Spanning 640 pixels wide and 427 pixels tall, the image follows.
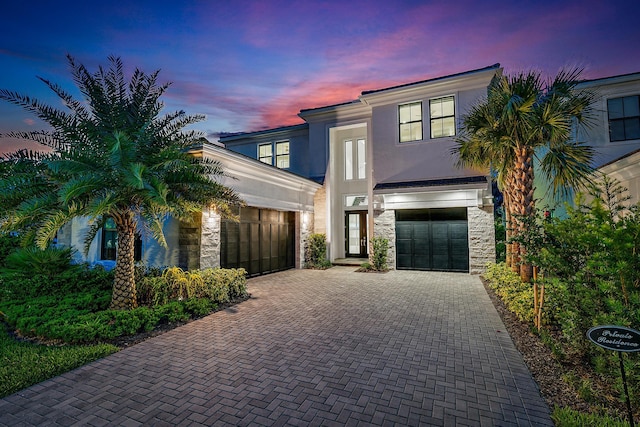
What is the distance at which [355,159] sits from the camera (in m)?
17.1

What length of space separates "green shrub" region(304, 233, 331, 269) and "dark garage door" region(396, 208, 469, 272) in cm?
361

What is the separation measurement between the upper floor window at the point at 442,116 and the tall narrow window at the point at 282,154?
832 cm

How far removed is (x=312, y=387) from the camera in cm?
376

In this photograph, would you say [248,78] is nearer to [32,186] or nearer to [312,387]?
[32,186]

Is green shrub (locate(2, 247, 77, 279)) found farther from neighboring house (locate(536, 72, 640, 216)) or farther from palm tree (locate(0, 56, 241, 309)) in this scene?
neighboring house (locate(536, 72, 640, 216))

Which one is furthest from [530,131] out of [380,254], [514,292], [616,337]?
[380,254]

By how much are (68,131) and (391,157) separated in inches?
477

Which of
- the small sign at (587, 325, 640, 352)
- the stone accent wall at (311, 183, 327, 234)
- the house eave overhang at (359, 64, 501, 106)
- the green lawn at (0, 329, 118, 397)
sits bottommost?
the green lawn at (0, 329, 118, 397)

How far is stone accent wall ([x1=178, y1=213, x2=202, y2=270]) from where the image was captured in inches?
350

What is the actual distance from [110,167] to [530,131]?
33.5 ft

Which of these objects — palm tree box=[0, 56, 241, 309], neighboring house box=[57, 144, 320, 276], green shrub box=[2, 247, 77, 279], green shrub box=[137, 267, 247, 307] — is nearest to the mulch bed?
palm tree box=[0, 56, 241, 309]

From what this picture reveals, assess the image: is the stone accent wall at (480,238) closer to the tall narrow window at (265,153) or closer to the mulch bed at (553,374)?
the mulch bed at (553,374)

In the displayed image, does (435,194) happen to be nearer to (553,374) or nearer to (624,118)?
(624,118)

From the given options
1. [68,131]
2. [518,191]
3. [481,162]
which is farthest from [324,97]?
[68,131]
